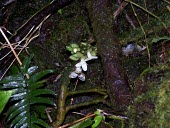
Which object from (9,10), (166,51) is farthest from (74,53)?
(9,10)

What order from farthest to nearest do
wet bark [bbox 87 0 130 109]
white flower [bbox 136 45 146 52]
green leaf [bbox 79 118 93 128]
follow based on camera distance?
white flower [bbox 136 45 146 52] < wet bark [bbox 87 0 130 109] < green leaf [bbox 79 118 93 128]

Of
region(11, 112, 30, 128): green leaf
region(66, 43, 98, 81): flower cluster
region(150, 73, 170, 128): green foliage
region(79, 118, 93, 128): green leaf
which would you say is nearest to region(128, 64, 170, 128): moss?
region(150, 73, 170, 128): green foliage

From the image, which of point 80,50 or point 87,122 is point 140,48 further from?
point 87,122

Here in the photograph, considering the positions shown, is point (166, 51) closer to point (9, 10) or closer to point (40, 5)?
point (40, 5)

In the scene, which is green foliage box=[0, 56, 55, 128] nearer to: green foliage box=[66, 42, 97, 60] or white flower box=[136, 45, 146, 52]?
green foliage box=[66, 42, 97, 60]

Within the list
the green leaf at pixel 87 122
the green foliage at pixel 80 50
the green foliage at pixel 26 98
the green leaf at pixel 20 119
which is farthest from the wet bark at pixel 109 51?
the green leaf at pixel 20 119

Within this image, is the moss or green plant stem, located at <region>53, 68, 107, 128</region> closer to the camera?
the moss
